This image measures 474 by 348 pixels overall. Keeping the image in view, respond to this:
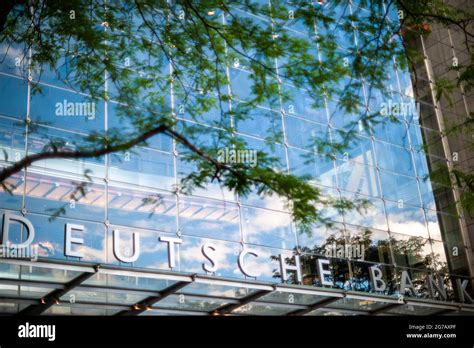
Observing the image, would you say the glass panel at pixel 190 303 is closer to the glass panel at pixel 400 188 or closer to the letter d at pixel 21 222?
the letter d at pixel 21 222

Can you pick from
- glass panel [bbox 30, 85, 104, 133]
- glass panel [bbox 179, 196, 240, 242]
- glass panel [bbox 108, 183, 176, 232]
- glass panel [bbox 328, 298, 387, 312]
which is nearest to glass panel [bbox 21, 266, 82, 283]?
glass panel [bbox 108, 183, 176, 232]

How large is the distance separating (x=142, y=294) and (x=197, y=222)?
2.30 m

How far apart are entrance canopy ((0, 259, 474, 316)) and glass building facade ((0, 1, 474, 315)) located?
0.09 ft

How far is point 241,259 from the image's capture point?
14805 millimetres

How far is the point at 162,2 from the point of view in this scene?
9477mm

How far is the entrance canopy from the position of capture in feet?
39.3

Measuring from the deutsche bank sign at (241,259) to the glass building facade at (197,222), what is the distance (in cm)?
10

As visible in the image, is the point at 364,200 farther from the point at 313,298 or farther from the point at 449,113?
the point at 449,113

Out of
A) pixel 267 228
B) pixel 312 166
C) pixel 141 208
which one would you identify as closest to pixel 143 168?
pixel 141 208

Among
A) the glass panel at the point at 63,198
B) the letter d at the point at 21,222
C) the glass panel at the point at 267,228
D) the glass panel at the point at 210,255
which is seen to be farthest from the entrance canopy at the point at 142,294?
the glass panel at the point at 267,228

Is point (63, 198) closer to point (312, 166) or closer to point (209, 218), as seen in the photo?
point (209, 218)

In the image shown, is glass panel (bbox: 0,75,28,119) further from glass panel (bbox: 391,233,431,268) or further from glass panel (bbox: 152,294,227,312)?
glass panel (bbox: 391,233,431,268)

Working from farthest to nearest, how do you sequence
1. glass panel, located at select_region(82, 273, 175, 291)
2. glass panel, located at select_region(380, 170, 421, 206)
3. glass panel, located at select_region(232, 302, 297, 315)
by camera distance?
glass panel, located at select_region(380, 170, 421, 206), glass panel, located at select_region(232, 302, 297, 315), glass panel, located at select_region(82, 273, 175, 291)
